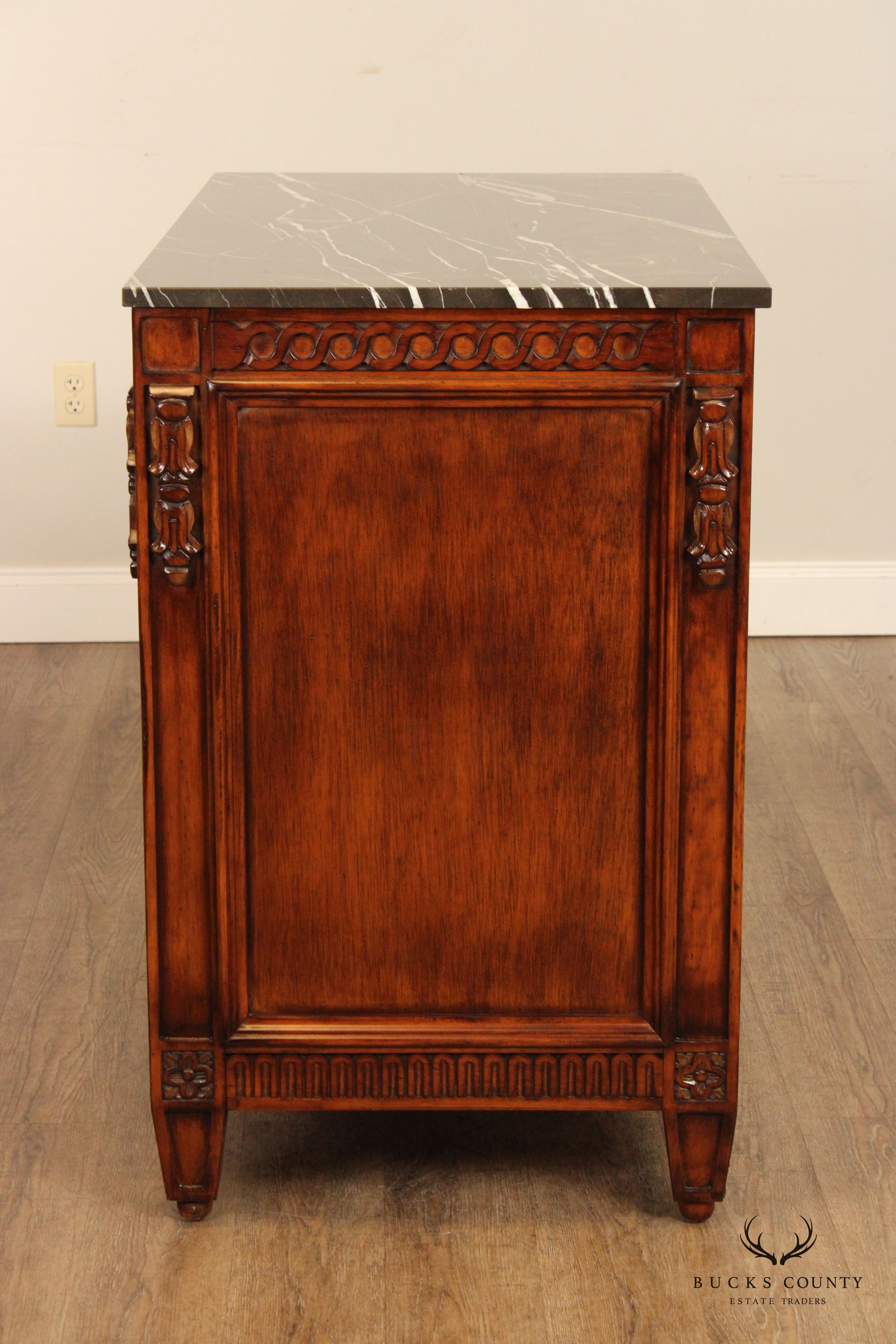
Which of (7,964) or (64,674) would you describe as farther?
(64,674)

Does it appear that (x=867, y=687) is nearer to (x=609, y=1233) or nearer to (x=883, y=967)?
(x=883, y=967)

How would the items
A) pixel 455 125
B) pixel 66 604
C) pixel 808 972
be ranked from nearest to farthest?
1. pixel 808 972
2. pixel 455 125
3. pixel 66 604

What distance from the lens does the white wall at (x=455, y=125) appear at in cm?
284

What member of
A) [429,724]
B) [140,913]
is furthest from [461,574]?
[140,913]

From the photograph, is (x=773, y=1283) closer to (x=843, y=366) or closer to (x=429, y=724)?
(x=429, y=724)

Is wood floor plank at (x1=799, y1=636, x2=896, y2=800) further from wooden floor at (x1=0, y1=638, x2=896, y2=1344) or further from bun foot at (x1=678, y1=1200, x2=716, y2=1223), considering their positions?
bun foot at (x1=678, y1=1200, x2=716, y2=1223)

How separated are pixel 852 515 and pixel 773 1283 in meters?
1.90

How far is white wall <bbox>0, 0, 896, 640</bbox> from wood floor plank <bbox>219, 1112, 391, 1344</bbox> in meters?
1.71

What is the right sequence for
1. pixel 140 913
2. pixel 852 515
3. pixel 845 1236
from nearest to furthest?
1. pixel 845 1236
2. pixel 140 913
3. pixel 852 515

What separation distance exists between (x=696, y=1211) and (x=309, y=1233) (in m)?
0.37

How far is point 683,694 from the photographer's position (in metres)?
1.41

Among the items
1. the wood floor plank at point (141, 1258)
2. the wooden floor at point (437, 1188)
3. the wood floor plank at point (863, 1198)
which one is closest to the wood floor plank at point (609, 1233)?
the wooden floor at point (437, 1188)

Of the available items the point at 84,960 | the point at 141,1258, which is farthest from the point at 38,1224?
the point at 84,960

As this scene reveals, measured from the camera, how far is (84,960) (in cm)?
203
